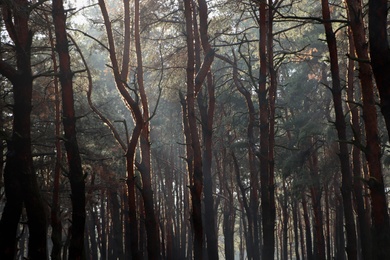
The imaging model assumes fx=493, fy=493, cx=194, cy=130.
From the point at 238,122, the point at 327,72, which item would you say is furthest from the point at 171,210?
the point at 327,72

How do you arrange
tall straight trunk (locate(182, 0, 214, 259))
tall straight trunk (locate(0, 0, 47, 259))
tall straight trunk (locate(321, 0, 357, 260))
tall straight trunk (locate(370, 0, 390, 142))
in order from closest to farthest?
tall straight trunk (locate(370, 0, 390, 142)) → tall straight trunk (locate(0, 0, 47, 259)) → tall straight trunk (locate(321, 0, 357, 260)) → tall straight trunk (locate(182, 0, 214, 259))

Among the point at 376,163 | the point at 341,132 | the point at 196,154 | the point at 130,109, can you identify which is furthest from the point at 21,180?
the point at 341,132

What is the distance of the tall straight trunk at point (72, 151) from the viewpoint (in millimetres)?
9695

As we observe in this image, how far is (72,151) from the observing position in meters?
10.0

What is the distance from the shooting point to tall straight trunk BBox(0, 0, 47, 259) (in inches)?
374

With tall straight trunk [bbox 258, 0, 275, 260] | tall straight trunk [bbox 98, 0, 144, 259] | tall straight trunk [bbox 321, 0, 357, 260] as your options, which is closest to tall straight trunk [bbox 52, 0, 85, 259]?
tall straight trunk [bbox 98, 0, 144, 259]

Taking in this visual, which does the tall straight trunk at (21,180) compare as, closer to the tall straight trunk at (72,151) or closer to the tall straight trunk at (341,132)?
the tall straight trunk at (72,151)

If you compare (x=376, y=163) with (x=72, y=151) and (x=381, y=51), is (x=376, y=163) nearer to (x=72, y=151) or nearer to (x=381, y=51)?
(x=381, y=51)

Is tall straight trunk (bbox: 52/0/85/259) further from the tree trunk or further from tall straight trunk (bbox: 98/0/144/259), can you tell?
the tree trunk

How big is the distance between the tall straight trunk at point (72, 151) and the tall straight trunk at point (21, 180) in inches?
24.5

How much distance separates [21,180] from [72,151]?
1.13 m

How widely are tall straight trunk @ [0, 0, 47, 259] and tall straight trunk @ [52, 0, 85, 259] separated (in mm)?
622

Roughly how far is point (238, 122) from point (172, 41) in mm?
9478

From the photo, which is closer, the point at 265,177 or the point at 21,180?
the point at 21,180
